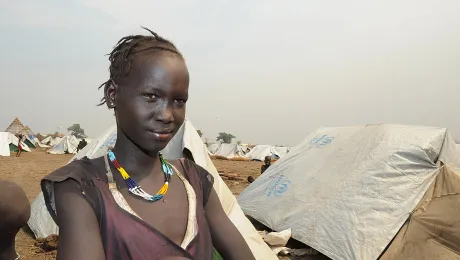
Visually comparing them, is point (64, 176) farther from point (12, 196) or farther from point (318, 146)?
point (318, 146)

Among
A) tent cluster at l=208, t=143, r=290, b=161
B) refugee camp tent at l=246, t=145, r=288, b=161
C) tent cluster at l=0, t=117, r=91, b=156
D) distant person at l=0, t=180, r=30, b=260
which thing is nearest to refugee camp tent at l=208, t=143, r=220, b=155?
tent cluster at l=208, t=143, r=290, b=161

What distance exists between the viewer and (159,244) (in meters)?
0.96

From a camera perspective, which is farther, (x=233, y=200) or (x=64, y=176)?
(x=233, y=200)

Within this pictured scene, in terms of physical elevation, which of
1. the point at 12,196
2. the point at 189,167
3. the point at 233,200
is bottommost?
the point at 233,200

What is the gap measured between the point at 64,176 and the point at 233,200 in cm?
247

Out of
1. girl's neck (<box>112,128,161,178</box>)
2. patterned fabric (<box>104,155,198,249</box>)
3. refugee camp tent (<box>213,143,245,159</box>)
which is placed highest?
girl's neck (<box>112,128,161,178</box>)

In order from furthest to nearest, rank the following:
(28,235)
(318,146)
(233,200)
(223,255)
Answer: (318,146) < (28,235) < (233,200) < (223,255)

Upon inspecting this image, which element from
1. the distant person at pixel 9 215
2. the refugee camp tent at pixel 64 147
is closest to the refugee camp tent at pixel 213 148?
the refugee camp tent at pixel 64 147

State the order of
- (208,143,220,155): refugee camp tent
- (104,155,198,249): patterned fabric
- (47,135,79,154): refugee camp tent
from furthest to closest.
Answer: (208,143,220,155): refugee camp tent, (47,135,79,154): refugee camp tent, (104,155,198,249): patterned fabric

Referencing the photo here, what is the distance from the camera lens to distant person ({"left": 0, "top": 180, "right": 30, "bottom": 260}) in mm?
1230

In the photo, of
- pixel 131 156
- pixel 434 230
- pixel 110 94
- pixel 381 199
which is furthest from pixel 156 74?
pixel 434 230

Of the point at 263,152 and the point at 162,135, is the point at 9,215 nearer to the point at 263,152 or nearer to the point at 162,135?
the point at 162,135

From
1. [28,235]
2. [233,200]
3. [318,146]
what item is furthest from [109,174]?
[318,146]

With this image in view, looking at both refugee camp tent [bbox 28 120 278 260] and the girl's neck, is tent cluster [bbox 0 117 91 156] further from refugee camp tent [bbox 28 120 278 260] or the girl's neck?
the girl's neck
